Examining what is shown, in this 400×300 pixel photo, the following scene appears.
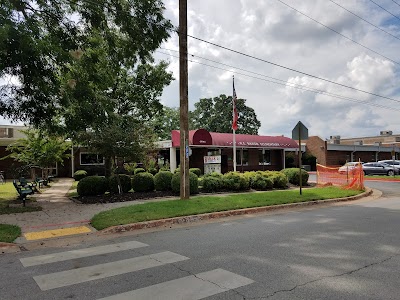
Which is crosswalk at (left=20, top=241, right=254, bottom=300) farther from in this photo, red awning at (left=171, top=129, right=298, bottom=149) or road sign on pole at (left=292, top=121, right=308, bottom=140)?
red awning at (left=171, top=129, right=298, bottom=149)

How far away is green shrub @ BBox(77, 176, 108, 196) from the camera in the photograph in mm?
15680

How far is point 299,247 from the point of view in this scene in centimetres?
696

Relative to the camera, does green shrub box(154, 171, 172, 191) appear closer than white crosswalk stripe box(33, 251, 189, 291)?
No

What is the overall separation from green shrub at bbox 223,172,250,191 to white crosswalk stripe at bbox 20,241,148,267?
35.0 feet

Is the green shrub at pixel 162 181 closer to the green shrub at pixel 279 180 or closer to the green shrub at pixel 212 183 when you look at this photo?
the green shrub at pixel 212 183

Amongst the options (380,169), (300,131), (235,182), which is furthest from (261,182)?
(380,169)

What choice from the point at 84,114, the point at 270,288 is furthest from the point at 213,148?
the point at 270,288

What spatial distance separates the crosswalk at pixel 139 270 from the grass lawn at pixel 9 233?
5.41 ft

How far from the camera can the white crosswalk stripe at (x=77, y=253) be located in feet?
20.6

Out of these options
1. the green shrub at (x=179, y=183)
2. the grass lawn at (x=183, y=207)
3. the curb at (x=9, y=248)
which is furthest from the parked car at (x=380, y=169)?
the curb at (x=9, y=248)

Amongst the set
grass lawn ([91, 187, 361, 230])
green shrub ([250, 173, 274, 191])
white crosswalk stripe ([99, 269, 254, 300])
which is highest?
green shrub ([250, 173, 274, 191])

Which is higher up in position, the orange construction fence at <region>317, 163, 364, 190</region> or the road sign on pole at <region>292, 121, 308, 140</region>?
the road sign on pole at <region>292, 121, 308, 140</region>

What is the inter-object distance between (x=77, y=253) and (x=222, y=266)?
2.92 m

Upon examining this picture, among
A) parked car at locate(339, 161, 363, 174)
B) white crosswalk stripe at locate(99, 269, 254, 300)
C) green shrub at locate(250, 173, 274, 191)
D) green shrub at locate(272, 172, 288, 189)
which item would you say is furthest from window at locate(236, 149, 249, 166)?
white crosswalk stripe at locate(99, 269, 254, 300)
